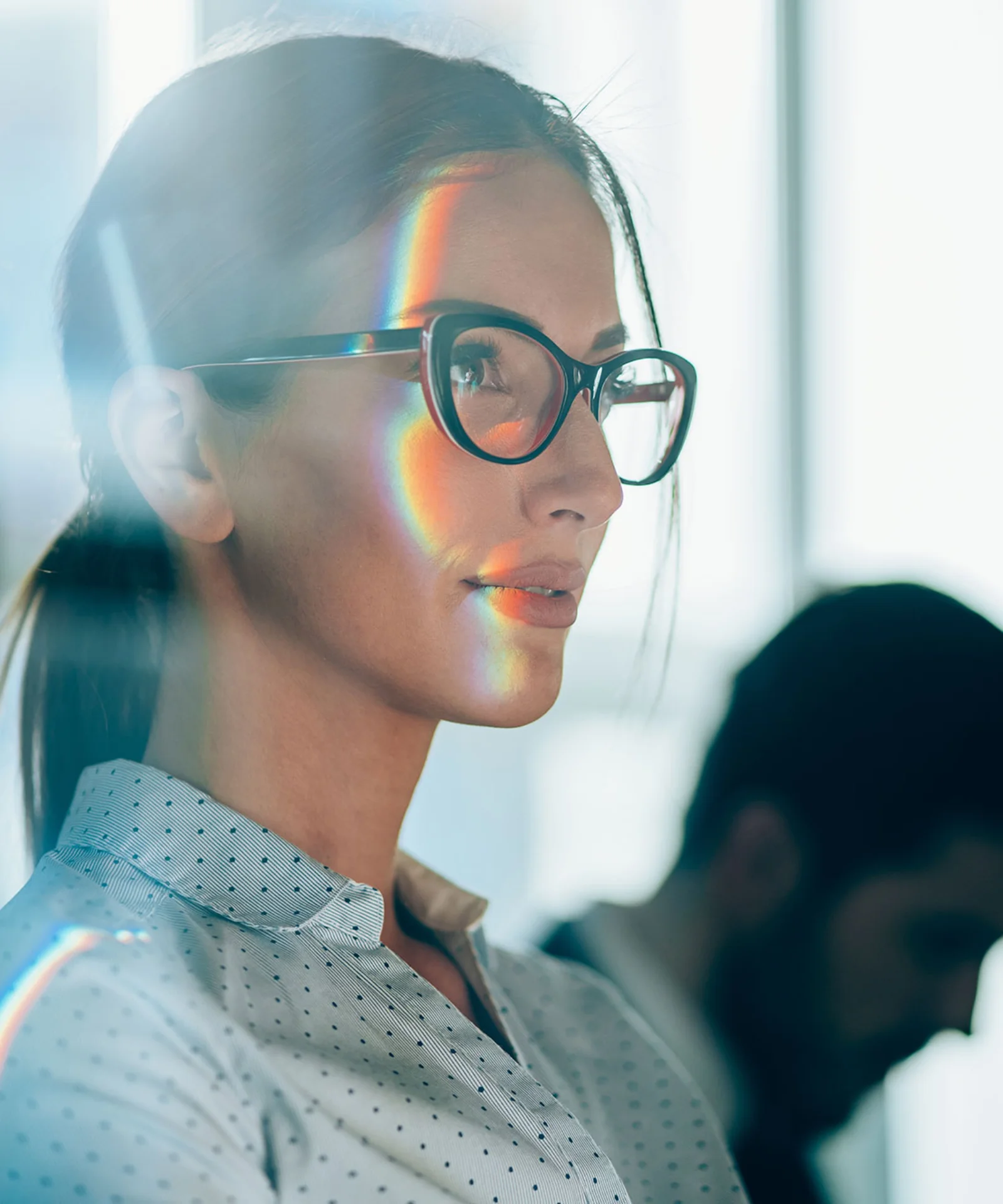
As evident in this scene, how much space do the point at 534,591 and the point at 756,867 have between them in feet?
1.45

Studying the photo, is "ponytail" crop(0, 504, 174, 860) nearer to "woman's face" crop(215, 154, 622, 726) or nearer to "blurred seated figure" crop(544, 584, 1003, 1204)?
"woman's face" crop(215, 154, 622, 726)

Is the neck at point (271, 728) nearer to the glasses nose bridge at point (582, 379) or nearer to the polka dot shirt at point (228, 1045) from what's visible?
the polka dot shirt at point (228, 1045)

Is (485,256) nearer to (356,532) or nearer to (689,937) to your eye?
(356,532)

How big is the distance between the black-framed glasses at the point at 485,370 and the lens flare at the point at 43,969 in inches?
10.9

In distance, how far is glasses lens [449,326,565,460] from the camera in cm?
55

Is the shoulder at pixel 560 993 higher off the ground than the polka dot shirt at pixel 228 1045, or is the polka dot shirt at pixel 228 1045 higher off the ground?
the polka dot shirt at pixel 228 1045

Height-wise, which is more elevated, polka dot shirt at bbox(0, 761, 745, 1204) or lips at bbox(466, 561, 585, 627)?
lips at bbox(466, 561, 585, 627)

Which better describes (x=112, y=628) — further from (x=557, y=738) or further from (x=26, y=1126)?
(x=557, y=738)

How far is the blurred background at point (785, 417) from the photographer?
0.93 metres

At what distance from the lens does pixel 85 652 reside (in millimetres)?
633

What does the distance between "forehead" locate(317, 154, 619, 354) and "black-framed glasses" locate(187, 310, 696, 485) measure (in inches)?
0.6

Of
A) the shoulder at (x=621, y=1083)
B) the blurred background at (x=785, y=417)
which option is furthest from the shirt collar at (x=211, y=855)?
the blurred background at (x=785, y=417)

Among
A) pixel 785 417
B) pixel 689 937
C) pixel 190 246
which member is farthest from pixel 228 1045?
pixel 785 417

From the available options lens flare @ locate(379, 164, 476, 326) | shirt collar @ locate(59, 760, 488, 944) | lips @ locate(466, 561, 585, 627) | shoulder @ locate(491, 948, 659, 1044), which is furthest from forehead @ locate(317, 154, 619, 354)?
shoulder @ locate(491, 948, 659, 1044)
